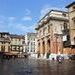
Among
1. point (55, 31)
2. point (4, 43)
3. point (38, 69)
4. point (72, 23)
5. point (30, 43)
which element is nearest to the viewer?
→ point (38, 69)

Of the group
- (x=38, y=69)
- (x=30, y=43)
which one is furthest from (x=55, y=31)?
(x=30, y=43)

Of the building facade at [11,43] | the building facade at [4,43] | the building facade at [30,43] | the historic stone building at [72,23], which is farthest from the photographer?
the building facade at [30,43]

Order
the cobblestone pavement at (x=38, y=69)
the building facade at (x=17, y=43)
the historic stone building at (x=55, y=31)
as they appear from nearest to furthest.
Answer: the cobblestone pavement at (x=38, y=69) < the historic stone building at (x=55, y=31) < the building facade at (x=17, y=43)

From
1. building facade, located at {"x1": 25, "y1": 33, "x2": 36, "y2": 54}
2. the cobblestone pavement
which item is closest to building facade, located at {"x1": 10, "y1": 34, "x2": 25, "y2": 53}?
building facade, located at {"x1": 25, "y1": 33, "x2": 36, "y2": 54}

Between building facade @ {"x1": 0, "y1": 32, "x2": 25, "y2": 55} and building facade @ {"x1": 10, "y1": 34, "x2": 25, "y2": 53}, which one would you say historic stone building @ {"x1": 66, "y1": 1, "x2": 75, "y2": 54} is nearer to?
building facade @ {"x1": 0, "y1": 32, "x2": 25, "y2": 55}

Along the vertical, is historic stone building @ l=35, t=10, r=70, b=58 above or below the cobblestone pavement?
above

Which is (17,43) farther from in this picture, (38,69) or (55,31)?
(38,69)

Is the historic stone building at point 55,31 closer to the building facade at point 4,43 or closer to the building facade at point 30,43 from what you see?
the building facade at point 4,43

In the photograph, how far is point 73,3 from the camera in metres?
65.3

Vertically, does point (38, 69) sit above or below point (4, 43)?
below

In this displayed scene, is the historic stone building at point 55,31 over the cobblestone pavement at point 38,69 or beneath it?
over

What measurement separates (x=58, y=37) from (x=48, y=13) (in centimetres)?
1072

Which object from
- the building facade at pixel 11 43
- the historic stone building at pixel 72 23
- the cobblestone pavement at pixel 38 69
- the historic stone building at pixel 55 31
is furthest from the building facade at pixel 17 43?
the cobblestone pavement at pixel 38 69

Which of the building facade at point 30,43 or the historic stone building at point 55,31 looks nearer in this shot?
the historic stone building at point 55,31
